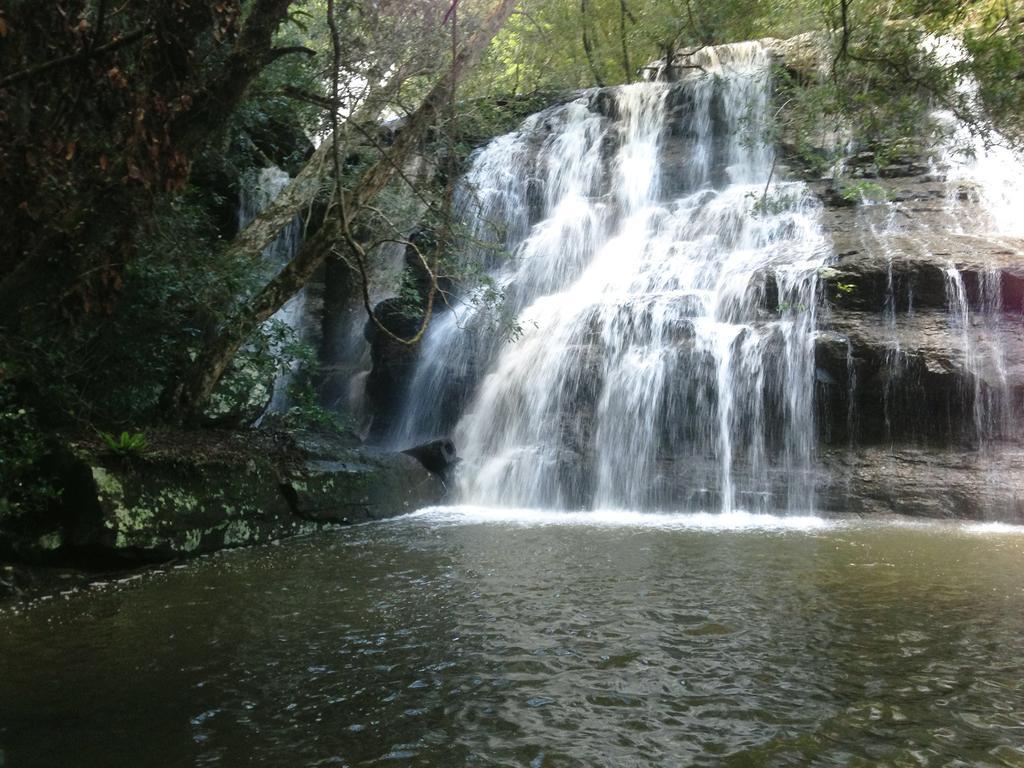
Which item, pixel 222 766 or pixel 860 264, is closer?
pixel 222 766

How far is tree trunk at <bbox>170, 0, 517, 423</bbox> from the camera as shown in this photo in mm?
8766

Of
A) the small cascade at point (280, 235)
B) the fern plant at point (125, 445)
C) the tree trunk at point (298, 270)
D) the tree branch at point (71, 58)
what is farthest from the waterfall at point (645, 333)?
the tree branch at point (71, 58)

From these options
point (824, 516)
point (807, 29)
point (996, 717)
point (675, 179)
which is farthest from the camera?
point (675, 179)

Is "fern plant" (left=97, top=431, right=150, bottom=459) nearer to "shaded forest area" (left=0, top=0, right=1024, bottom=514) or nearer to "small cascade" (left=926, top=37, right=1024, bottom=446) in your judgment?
"shaded forest area" (left=0, top=0, right=1024, bottom=514)

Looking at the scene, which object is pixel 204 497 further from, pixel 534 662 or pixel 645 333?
pixel 645 333

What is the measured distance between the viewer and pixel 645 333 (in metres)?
12.6

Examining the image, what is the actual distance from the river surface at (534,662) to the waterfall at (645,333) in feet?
13.6

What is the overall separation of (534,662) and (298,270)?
610 centimetres

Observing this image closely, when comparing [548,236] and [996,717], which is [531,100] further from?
[996,717]

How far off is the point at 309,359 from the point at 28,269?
6.60 metres

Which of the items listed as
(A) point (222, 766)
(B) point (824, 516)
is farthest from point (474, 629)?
(B) point (824, 516)

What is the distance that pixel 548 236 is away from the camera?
673 inches

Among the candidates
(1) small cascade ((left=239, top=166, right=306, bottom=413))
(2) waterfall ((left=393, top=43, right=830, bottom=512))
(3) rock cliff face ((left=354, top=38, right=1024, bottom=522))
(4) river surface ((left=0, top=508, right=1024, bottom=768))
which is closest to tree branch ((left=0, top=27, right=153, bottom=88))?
(4) river surface ((left=0, top=508, right=1024, bottom=768))

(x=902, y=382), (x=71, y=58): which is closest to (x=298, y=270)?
(x=71, y=58)
